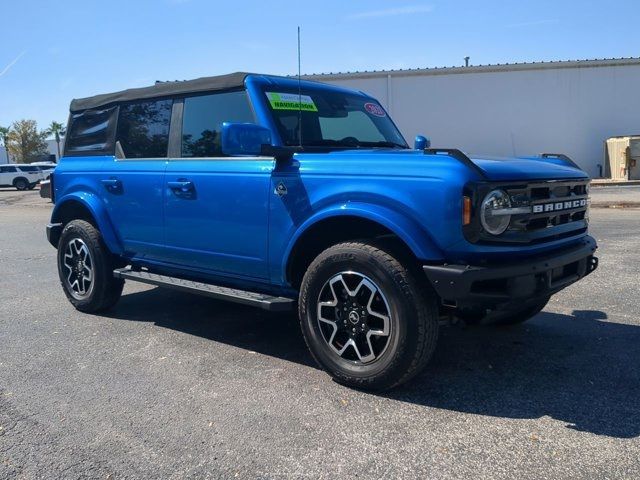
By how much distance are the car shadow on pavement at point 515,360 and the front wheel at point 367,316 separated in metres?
0.26

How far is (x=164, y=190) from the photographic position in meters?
4.77

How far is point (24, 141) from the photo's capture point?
217 feet

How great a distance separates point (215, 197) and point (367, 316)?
1.55 meters

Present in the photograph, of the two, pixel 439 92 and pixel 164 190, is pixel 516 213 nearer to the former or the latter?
pixel 164 190

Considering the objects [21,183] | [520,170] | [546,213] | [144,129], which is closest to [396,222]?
[520,170]

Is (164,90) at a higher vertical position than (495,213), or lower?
higher

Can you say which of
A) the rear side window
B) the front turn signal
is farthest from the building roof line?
the front turn signal

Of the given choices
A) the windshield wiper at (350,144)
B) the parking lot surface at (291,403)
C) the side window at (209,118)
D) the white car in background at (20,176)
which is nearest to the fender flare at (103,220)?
the parking lot surface at (291,403)

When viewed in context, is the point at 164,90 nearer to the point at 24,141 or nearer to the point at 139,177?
the point at 139,177

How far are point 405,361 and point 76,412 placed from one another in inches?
79.1

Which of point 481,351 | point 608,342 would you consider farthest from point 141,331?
point 608,342

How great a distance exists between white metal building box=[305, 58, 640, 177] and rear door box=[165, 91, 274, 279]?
20877mm

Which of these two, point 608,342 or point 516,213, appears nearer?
point 516,213

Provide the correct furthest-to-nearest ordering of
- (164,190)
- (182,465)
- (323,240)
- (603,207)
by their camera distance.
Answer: (603,207) < (164,190) < (323,240) < (182,465)
